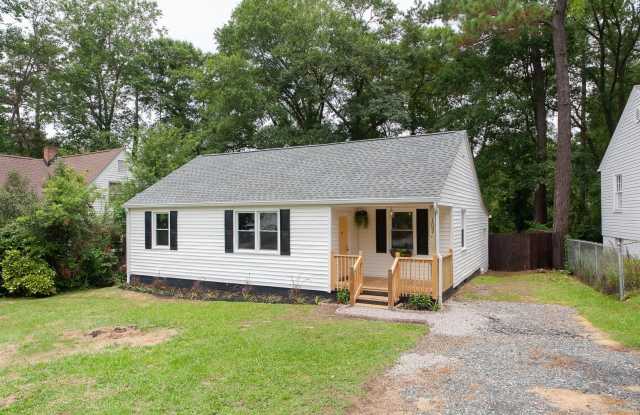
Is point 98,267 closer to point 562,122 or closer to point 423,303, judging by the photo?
point 423,303

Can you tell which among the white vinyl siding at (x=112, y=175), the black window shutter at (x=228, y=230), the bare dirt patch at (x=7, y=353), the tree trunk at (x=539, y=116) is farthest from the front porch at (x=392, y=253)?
the white vinyl siding at (x=112, y=175)

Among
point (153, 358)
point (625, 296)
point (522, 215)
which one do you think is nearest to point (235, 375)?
point (153, 358)

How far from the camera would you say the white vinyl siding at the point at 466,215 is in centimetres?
1134

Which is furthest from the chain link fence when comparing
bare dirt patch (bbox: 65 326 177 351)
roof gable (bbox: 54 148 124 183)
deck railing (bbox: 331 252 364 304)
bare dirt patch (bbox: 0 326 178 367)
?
roof gable (bbox: 54 148 124 183)

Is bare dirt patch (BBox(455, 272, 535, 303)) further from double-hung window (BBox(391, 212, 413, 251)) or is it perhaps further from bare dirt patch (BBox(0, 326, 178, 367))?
bare dirt patch (BBox(0, 326, 178, 367))

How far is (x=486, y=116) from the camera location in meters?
22.8

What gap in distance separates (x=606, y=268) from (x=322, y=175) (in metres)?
8.21

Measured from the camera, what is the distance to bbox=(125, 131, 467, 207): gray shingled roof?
1055 cm

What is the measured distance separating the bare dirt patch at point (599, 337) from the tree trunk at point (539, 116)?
54.2 ft

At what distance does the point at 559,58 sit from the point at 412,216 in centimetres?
1197

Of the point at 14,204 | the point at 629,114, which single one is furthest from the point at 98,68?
the point at 629,114

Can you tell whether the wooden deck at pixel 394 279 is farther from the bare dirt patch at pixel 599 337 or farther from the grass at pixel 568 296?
the bare dirt patch at pixel 599 337

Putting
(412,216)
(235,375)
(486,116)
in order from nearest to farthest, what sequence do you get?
(235,375), (412,216), (486,116)

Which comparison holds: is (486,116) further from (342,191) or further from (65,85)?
(65,85)
